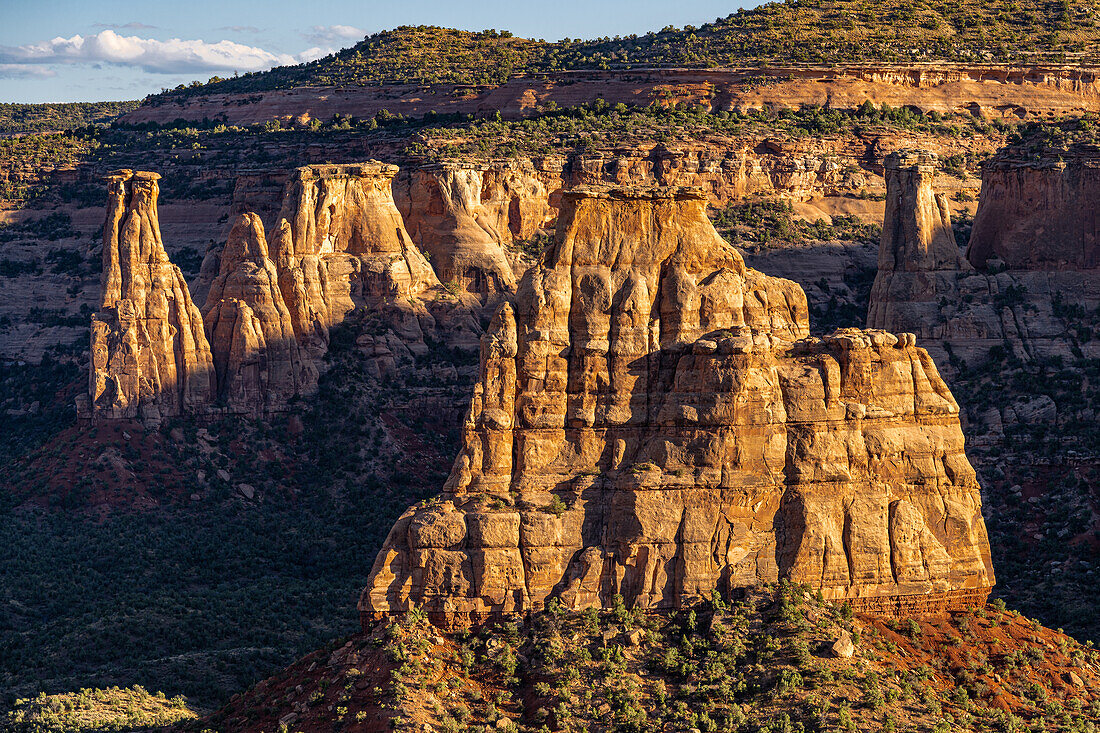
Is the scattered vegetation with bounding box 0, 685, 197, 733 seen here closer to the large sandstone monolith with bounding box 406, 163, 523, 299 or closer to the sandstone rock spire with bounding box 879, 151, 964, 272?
the large sandstone monolith with bounding box 406, 163, 523, 299

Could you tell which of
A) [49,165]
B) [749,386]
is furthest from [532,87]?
[749,386]

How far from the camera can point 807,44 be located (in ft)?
439

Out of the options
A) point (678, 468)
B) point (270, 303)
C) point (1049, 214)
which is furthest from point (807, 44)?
point (678, 468)

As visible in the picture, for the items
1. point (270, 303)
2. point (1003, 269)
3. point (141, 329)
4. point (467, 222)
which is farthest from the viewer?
point (467, 222)

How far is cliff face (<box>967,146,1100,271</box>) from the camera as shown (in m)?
97.1

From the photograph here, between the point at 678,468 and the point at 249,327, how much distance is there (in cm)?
4805

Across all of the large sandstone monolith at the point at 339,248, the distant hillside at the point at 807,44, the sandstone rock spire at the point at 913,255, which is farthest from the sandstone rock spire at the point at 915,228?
the distant hillside at the point at 807,44

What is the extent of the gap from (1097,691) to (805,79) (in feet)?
258

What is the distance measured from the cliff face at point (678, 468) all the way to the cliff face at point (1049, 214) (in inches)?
1861

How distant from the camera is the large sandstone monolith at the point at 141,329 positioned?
9400cm

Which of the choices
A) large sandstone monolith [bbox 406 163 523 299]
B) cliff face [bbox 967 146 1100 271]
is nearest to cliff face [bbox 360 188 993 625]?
cliff face [bbox 967 146 1100 271]

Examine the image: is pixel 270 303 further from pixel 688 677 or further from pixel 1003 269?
pixel 688 677

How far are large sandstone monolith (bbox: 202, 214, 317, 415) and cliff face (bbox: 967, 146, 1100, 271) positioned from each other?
3428 cm

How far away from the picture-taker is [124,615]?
7694cm
